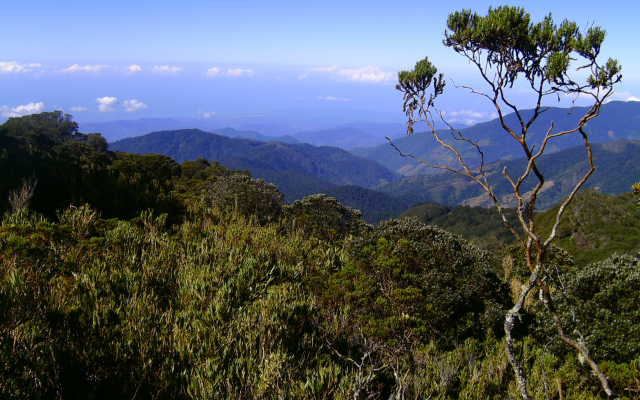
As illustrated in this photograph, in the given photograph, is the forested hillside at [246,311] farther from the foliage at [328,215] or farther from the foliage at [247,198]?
the foliage at [247,198]

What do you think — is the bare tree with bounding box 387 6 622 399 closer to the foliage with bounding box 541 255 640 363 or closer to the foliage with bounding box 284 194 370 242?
the foliage with bounding box 541 255 640 363

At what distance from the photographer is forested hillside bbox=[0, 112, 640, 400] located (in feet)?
10.7

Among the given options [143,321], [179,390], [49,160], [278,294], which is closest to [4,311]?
[143,321]

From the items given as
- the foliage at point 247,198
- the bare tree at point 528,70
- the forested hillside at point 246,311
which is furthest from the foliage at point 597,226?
the bare tree at point 528,70

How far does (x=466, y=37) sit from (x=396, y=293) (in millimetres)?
4251

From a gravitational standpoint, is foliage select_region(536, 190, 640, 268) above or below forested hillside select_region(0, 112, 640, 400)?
below

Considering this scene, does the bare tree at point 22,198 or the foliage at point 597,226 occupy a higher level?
the bare tree at point 22,198

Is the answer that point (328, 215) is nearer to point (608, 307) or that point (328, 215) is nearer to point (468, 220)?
point (608, 307)

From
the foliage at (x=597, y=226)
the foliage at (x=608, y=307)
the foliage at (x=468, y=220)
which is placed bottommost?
the foliage at (x=468, y=220)

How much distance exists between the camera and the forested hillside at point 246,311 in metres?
3.26

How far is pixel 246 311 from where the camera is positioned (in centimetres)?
452

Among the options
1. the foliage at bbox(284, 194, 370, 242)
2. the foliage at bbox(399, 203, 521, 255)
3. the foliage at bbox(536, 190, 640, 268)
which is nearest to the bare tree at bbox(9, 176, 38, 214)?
the foliage at bbox(284, 194, 370, 242)

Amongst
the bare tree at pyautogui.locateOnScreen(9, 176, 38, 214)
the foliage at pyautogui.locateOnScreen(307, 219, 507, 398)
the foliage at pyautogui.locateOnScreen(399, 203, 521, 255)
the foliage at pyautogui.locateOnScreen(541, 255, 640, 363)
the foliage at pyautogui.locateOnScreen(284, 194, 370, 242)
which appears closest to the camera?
the foliage at pyautogui.locateOnScreen(307, 219, 507, 398)

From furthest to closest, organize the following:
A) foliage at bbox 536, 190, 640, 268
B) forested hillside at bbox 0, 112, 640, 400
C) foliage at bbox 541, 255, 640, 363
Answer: foliage at bbox 536, 190, 640, 268
foliage at bbox 541, 255, 640, 363
forested hillside at bbox 0, 112, 640, 400
